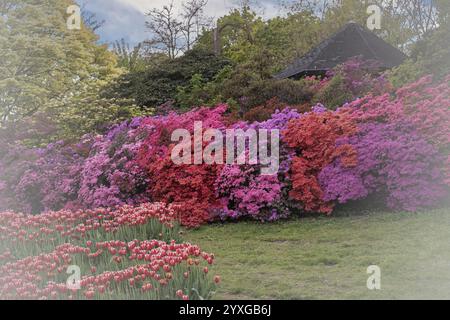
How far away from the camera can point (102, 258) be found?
4652 mm

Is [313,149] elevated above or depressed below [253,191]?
above

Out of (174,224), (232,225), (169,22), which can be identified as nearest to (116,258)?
(174,224)

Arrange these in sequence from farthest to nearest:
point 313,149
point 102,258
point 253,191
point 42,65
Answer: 1. point 42,65
2. point 313,149
3. point 253,191
4. point 102,258

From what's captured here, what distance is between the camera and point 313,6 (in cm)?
1984

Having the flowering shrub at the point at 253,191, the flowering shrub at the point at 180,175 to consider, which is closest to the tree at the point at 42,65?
the flowering shrub at the point at 180,175

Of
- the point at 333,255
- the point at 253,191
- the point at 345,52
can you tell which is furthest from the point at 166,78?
the point at 333,255

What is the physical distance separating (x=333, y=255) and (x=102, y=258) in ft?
7.73

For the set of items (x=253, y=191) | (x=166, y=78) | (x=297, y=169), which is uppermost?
(x=166, y=78)

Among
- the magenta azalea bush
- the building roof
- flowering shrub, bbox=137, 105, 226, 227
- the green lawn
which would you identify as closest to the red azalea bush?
the magenta azalea bush

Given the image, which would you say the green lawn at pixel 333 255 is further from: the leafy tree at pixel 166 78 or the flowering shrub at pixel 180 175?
the leafy tree at pixel 166 78

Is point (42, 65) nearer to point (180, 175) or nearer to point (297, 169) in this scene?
point (180, 175)

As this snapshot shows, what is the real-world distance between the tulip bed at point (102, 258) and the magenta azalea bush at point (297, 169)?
1.82 metres

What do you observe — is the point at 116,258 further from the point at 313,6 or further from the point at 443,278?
the point at 313,6
